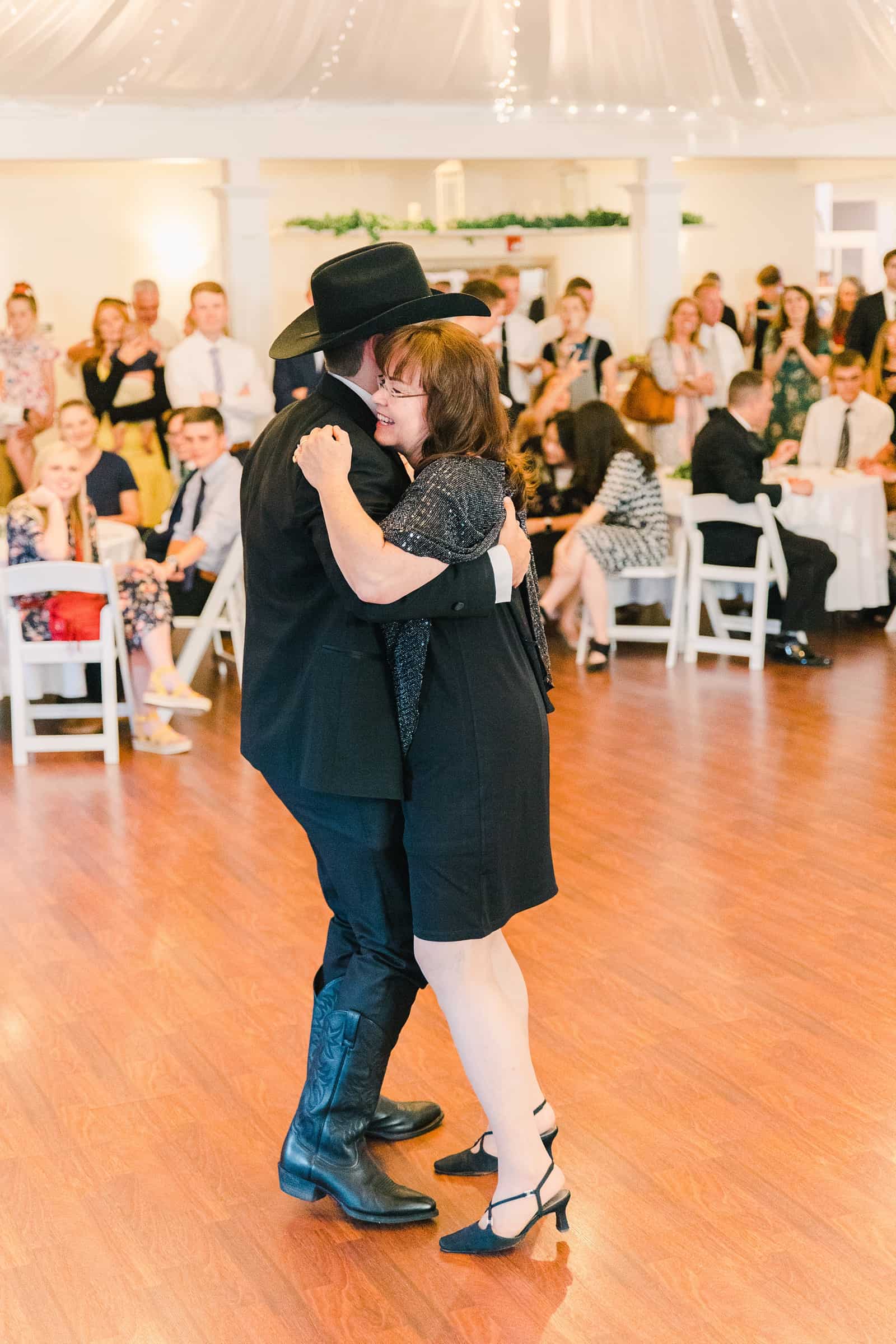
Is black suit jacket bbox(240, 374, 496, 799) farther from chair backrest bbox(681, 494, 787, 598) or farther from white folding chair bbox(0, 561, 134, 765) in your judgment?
chair backrest bbox(681, 494, 787, 598)

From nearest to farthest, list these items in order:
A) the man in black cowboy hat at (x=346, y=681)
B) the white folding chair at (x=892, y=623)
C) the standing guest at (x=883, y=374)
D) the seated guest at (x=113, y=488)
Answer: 1. the man in black cowboy hat at (x=346, y=681)
2. the seated guest at (x=113, y=488)
3. the white folding chair at (x=892, y=623)
4. the standing guest at (x=883, y=374)

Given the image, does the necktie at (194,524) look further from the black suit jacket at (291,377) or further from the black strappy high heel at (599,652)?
the black suit jacket at (291,377)

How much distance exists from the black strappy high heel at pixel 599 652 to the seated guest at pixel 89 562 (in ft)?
5.99

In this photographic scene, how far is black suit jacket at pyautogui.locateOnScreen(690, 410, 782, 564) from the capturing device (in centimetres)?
673

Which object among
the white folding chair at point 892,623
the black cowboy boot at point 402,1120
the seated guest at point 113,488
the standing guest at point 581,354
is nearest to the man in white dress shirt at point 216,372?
the seated guest at point 113,488

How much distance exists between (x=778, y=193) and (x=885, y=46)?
4940 mm

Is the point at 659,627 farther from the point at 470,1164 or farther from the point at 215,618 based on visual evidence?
the point at 470,1164

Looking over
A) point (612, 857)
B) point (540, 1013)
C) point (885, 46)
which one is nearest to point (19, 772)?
point (612, 857)

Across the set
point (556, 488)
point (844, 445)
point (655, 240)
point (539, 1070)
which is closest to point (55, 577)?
point (556, 488)

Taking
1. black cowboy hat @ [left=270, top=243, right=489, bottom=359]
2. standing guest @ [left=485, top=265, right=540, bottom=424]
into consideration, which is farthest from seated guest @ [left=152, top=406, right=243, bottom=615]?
black cowboy hat @ [left=270, top=243, right=489, bottom=359]

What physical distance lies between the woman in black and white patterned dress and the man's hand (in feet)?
14.8

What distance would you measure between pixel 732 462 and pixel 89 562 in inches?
109

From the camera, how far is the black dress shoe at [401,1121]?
2.79 meters

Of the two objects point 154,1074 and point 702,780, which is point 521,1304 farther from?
point 702,780
